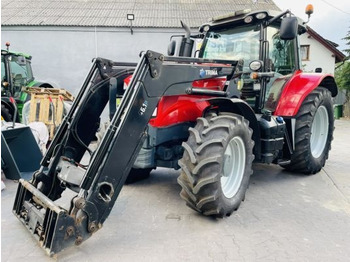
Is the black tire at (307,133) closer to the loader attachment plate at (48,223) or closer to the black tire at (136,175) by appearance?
the black tire at (136,175)

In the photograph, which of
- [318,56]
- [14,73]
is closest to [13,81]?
[14,73]

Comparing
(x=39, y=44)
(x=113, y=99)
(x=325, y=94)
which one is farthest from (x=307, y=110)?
(x=39, y=44)

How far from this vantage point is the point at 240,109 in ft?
10.7

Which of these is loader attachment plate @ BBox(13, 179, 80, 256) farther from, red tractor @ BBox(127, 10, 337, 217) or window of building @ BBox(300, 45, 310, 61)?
window of building @ BBox(300, 45, 310, 61)

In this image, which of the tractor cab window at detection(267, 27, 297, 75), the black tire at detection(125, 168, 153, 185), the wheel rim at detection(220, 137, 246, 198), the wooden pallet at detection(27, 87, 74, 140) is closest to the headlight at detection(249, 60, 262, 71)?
the tractor cab window at detection(267, 27, 297, 75)

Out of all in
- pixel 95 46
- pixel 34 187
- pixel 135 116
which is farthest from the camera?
pixel 95 46

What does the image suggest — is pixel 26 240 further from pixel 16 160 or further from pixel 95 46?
pixel 95 46

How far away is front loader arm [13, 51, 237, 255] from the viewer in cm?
219

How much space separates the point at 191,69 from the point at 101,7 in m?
11.6

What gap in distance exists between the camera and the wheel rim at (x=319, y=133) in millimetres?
4848

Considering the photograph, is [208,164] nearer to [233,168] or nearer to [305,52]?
[233,168]

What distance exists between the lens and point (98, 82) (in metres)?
3.09

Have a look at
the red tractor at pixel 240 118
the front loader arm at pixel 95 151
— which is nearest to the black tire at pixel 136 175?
the red tractor at pixel 240 118

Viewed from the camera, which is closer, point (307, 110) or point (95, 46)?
point (307, 110)
